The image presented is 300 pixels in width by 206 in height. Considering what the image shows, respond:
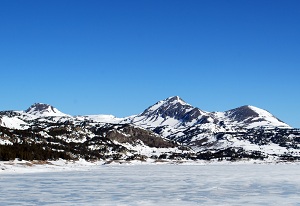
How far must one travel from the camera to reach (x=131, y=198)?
1287 inches

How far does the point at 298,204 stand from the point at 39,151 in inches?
6126

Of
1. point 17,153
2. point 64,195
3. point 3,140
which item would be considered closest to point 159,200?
point 64,195

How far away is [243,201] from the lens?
30344 millimetres

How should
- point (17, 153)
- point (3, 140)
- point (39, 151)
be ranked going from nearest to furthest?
point (17, 153) → point (39, 151) → point (3, 140)

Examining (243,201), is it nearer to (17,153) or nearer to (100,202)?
(100,202)

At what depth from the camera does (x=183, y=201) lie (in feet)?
101

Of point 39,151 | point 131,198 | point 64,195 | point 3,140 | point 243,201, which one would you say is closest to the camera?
point 243,201

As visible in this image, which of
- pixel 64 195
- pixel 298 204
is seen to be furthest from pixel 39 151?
pixel 298 204

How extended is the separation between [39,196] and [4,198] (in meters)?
3.05

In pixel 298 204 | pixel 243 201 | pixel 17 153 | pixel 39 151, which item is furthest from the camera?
pixel 39 151

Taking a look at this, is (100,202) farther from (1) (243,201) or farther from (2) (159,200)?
(1) (243,201)

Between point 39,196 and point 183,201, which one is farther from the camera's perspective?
point 39,196

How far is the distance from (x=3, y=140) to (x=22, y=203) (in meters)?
176

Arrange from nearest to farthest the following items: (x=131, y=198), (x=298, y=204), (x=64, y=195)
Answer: (x=298, y=204) → (x=131, y=198) → (x=64, y=195)
